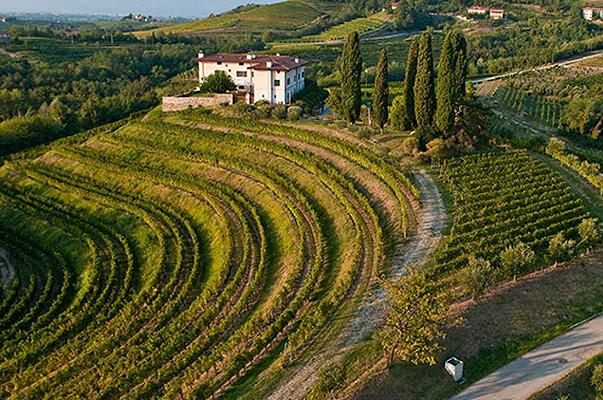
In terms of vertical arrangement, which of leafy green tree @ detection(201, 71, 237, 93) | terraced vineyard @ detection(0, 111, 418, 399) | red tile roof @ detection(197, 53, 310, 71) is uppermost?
red tile roof @ detection(197, 53, 310, 71)

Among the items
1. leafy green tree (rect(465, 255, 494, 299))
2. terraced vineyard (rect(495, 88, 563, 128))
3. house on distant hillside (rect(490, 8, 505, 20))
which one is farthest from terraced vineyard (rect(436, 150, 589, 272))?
house on distant hillside (rect(490, 8, 505, 20))

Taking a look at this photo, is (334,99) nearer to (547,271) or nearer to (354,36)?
(354,36)

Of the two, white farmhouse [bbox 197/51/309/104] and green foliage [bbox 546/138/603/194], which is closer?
green foliage [bbox 546/138/603/194]

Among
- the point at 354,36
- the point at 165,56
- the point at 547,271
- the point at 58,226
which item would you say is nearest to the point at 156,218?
the point at 58,226

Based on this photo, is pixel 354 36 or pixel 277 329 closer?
pixel 277 329

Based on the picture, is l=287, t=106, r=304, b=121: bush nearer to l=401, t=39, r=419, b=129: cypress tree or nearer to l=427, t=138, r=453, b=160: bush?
l=401, t=39, r=419, b=129: cypress tree

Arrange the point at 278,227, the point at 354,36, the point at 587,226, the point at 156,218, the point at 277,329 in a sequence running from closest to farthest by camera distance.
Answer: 1. the point at 277,329
2. the point at 587,226
3. the point at 278,227
4. the point at 156,218
5. the point at 354,36
